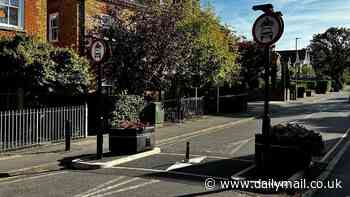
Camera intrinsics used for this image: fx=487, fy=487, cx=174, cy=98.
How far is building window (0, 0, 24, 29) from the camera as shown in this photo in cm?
1962

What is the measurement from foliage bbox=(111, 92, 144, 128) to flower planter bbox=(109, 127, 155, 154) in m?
4.90

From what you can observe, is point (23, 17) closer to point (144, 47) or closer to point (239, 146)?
point (144, 47)

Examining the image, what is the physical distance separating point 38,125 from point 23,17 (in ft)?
22.9

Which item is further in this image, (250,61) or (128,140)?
(250,61)

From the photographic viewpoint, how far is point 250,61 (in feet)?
138

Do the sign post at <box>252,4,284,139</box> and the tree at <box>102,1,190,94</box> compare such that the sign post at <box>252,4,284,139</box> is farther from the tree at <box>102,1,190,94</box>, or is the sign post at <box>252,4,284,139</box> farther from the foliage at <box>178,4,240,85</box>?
the foliage at <box>178,4,240,85</box>

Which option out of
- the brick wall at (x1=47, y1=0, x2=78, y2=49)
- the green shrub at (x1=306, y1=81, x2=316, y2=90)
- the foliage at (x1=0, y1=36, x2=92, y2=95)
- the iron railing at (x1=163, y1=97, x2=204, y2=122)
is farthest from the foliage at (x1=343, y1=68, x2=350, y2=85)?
the foliage at (x1=0, y1=36, x2=92, y2=95)

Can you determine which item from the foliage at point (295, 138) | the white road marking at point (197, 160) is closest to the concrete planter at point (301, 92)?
the foliage at point (295, 138)

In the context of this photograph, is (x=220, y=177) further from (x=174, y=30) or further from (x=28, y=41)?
(x=174, y=30)

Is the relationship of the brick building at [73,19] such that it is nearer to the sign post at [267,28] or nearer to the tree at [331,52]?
the sign post at [267,28]

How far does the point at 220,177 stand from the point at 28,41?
32.0ft

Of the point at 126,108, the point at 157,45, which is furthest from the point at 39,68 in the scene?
the point at 157,45

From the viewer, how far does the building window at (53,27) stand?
27266mm

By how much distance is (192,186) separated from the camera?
30.9ft
